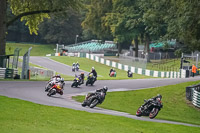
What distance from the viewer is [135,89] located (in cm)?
3334

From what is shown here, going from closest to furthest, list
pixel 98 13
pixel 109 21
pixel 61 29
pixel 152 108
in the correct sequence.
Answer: pixel 152 108 → pixel 109 21 → pixel 98 13 → pixel 61 29

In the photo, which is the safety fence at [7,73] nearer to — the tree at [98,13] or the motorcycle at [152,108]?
the motorcycle at [152,108]

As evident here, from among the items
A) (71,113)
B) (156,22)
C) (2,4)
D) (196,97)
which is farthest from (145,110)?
(2,4)

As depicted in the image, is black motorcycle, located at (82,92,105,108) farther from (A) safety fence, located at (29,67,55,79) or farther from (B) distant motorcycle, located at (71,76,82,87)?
(A) safety fence, located at (29,67,55,79)

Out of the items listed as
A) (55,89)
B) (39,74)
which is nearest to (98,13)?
(39,74)

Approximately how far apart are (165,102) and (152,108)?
354 inches

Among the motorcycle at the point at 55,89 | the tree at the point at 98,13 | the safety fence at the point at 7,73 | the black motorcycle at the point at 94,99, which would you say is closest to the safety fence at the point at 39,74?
the safety fence at the point at 7,73

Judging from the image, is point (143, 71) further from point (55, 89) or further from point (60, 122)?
point (60, 122)

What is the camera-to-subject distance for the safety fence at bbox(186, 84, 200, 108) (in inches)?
1112

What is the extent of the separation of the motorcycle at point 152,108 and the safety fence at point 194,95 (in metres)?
8.99

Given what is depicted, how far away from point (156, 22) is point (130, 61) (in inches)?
952

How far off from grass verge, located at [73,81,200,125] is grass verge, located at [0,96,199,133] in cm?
610

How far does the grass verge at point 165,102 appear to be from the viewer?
985 inches

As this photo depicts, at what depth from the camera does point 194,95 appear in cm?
2878
